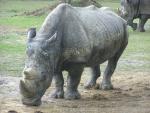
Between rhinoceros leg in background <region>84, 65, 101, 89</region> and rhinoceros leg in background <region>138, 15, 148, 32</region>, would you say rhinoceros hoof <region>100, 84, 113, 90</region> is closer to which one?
rhinoceros leg in background <region>84, 65, 101, 89</region>

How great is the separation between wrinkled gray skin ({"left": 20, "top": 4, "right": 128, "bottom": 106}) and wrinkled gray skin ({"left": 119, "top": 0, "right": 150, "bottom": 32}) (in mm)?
13310

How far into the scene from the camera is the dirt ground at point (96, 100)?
30.0ft

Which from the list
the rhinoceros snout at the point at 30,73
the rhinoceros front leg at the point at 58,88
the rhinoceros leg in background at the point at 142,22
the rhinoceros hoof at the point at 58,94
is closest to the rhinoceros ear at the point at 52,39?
the rhinoceros snout at the point at 30,73

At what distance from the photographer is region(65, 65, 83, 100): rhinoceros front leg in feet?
32.3

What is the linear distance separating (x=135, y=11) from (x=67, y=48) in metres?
16.1

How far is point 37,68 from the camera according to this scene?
887 cm

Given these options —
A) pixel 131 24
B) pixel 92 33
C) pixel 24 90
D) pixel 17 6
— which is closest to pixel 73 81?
pixel 92 33

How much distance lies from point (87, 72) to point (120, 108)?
13.6ft

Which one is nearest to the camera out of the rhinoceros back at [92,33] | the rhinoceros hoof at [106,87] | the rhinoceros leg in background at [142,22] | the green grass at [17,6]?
the rhinoceros back at [92,33]

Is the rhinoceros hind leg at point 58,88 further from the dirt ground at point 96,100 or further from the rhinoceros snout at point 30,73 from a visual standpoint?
the rhinoceros snout at point 30,73

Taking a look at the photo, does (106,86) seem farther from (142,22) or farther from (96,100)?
(142,22)

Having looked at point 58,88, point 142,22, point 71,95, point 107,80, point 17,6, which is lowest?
point 17,6

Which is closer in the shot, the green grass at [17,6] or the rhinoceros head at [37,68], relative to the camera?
the rhinoceros head at [37,68]

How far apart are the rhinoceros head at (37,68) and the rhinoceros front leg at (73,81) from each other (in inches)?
26.8
